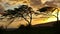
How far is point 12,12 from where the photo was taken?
180 centimetres

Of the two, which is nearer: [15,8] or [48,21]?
[48,21]

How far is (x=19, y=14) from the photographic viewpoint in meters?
1.78

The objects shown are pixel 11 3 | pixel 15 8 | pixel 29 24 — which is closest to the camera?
pixel 29 24

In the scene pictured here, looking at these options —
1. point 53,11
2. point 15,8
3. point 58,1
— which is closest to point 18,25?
point 15,8

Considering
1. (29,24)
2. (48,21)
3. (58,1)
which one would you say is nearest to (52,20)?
(48,21)

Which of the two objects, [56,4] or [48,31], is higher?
[56,4]

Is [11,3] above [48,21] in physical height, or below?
above

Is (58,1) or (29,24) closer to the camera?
(29,24)

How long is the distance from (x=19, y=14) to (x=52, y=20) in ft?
0.85

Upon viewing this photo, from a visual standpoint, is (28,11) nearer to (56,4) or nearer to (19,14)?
(19,14)

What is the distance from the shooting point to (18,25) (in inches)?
68.4

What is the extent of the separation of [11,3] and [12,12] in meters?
0.20

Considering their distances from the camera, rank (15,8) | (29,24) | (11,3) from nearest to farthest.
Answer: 1. (29,24)
2. (15,8)
3. (11,3)

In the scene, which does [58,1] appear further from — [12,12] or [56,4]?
[12,12]
